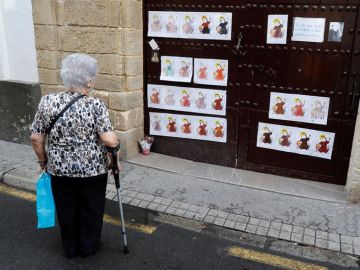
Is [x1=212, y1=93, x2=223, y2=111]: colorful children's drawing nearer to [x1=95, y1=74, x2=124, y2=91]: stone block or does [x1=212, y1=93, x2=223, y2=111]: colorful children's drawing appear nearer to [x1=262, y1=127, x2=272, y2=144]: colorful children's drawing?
[x1=262, y1=127, x2=272, y2=144]: colorful children's drawing

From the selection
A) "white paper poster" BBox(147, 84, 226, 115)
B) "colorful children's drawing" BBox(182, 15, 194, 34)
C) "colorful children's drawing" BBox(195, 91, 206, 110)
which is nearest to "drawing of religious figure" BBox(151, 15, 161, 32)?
"colorful children's drawing" BBox(182, 15, 194, 34)

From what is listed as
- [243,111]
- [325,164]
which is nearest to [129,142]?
[243,111]

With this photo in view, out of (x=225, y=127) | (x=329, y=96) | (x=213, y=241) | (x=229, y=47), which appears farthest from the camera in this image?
(x=225, y=127)

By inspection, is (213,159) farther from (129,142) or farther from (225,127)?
(129,142)

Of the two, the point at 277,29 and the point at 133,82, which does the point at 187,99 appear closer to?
the point at 133,82

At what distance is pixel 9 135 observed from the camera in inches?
244

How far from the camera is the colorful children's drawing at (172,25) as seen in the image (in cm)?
492

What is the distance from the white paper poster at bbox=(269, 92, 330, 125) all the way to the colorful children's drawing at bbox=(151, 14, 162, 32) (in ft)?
5.52

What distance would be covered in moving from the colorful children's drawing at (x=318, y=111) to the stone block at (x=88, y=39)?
8.24ft

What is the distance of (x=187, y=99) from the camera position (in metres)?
5.14

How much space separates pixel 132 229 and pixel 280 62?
2471mm

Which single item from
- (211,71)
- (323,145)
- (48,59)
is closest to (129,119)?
(211,71)

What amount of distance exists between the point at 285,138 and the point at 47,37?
3.41 metres

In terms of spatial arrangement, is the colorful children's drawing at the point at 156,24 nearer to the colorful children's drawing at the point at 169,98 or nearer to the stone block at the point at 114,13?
the stone block at the point at 114,13
